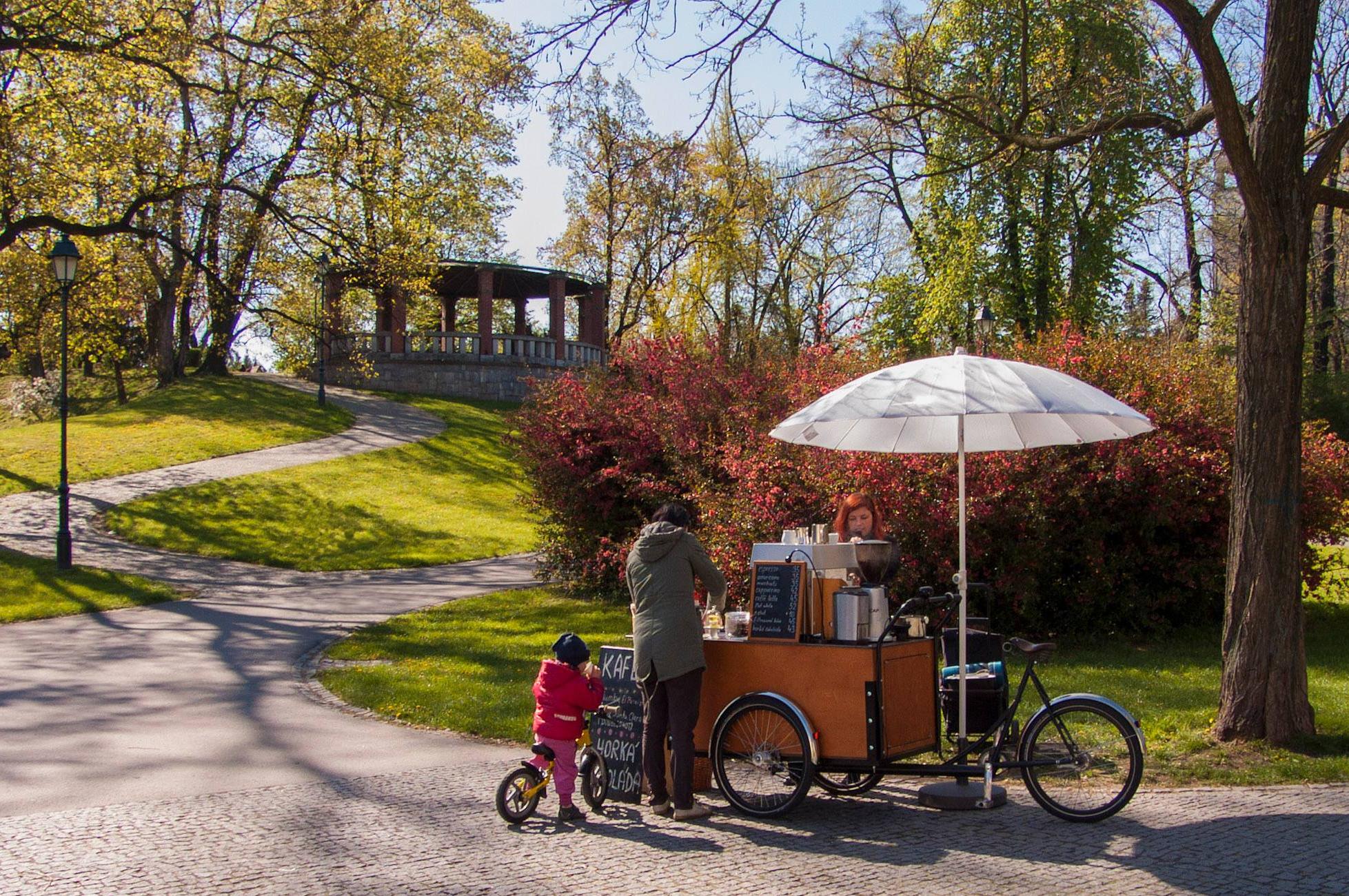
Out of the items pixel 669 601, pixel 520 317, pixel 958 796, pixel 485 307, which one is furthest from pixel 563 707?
pixel 520 317

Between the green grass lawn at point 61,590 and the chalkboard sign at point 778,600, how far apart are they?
42.7 ft

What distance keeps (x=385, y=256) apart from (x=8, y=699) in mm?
14900

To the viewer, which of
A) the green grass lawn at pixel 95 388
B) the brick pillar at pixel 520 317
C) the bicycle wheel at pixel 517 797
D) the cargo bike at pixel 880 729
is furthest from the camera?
the brick pillar at pixel 520 317

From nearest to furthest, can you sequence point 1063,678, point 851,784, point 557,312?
point 851,784 → point 1063,678 → point 557,312

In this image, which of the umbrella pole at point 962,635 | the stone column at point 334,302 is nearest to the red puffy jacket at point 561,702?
the umbrella pole at point 962,635

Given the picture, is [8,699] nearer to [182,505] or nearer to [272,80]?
[182,505]

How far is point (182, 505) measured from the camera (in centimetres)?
2542

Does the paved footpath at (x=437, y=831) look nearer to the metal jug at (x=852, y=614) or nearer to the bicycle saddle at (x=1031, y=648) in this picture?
the bicycle saddle at (x=1031, y=648)

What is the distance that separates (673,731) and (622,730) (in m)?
0.67

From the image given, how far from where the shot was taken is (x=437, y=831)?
6.45m

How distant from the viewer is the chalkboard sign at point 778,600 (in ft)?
22.4

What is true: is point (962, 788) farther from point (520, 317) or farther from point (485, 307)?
point (520, 317)

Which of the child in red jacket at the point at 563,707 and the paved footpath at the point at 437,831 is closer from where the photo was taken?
the paved footpath at the point at 437,831

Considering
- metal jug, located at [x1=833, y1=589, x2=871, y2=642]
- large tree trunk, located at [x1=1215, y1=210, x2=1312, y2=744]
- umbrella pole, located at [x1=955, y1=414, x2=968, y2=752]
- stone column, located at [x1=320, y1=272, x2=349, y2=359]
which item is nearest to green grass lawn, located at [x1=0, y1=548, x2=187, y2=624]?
metal jug, located at [x1=833, y1=589, x2=871, y2=642]
